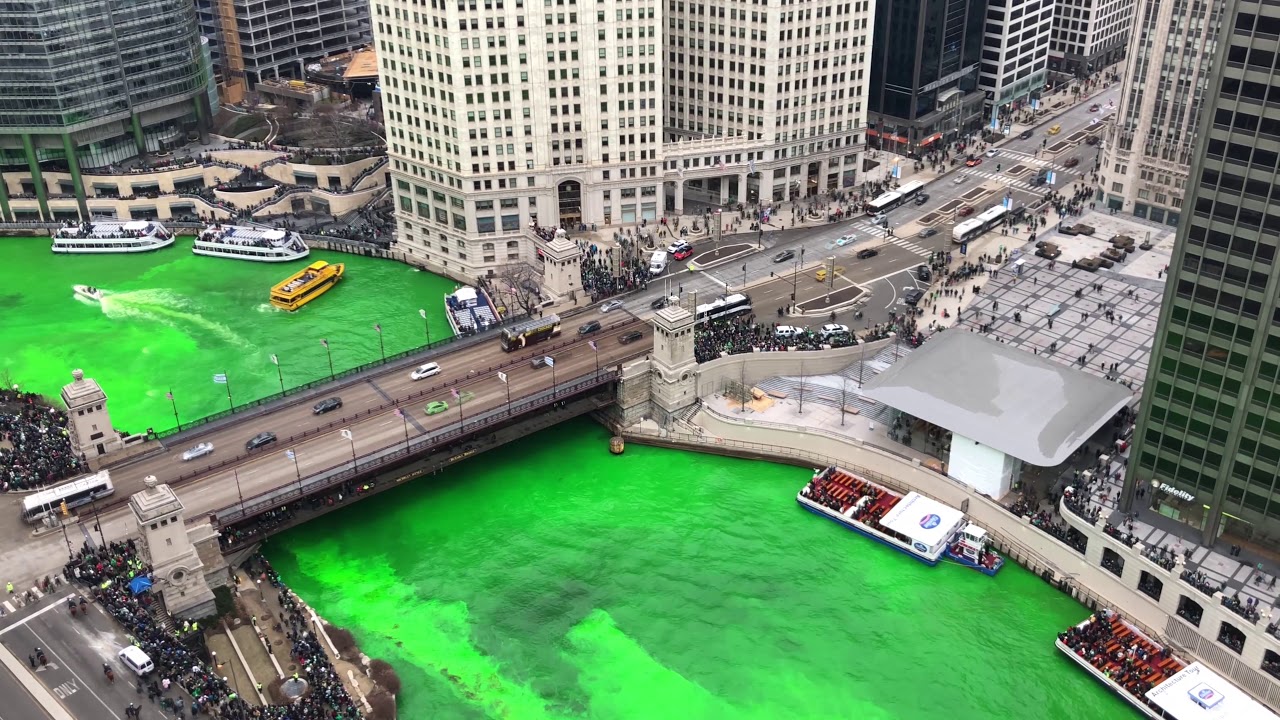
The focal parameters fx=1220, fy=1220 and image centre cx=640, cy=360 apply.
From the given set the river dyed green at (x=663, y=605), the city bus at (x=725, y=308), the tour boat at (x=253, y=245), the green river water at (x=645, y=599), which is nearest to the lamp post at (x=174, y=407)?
the green river water at (x=645, y=599)

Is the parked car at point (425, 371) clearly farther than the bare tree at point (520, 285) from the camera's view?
No

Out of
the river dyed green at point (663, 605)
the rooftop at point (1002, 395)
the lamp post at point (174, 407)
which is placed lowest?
the river dyed green at point (663, 605)

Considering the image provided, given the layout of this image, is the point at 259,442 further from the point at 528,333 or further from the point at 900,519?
the point at 900,519

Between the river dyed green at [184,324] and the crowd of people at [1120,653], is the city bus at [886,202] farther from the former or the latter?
the crowd of people at [1120,653]

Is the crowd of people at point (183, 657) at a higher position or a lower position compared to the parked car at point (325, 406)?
lower

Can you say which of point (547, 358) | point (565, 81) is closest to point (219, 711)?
point (547, 358)

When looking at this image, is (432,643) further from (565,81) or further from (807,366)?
(565,81)

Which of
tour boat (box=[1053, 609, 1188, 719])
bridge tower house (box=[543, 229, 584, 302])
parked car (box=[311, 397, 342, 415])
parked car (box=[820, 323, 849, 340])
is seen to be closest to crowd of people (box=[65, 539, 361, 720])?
parked car (box=[311, 397, 342, 415])

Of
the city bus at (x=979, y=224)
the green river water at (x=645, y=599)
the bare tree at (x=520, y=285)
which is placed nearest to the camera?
the green river water at (x=645, y=599)
